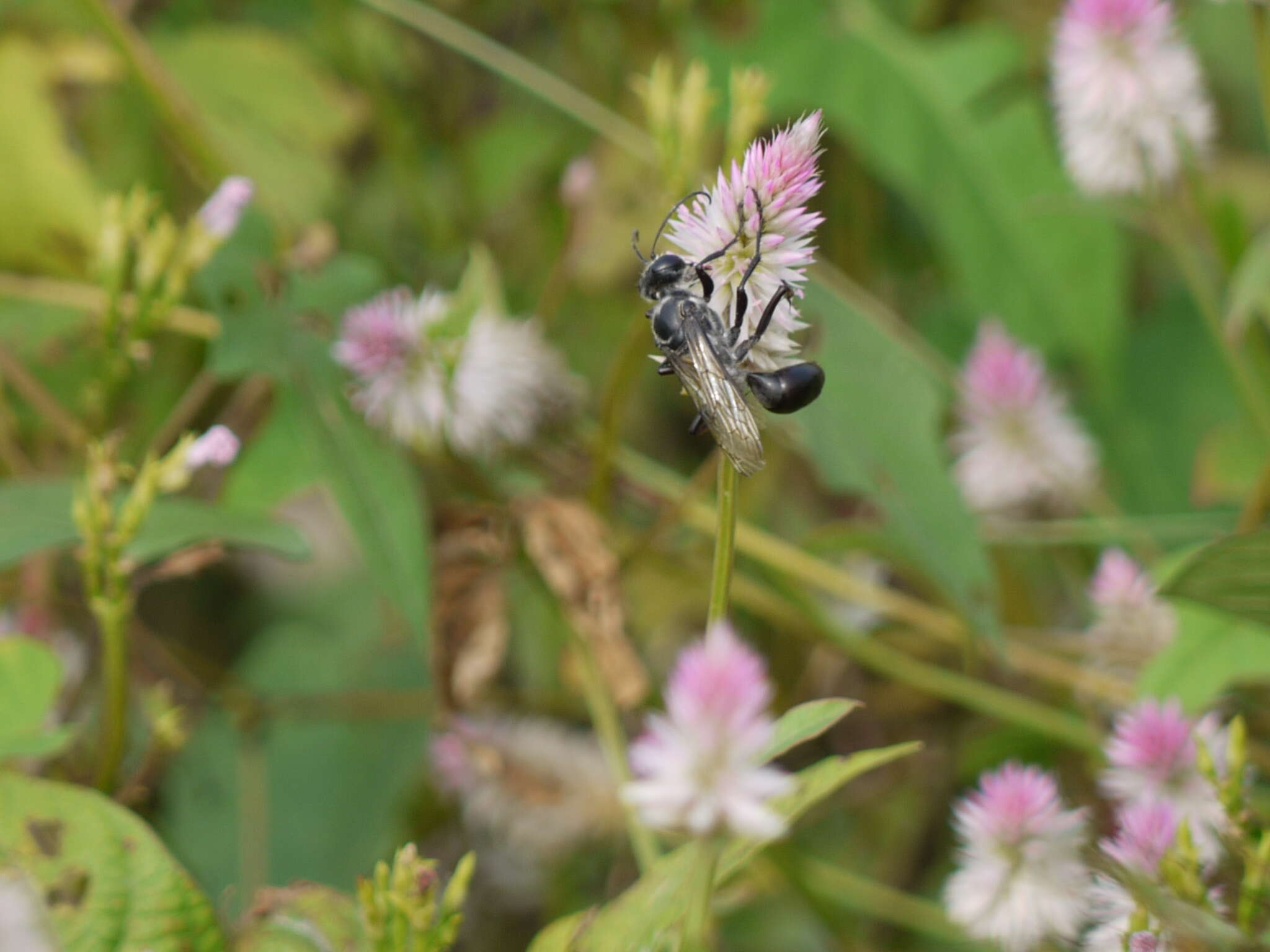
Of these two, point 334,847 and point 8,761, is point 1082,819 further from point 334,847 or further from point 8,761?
point 334,847

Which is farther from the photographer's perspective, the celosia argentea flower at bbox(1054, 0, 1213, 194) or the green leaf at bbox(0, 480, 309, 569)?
the celosia argentea flower at bbox(1054, 0, 1213, 194)

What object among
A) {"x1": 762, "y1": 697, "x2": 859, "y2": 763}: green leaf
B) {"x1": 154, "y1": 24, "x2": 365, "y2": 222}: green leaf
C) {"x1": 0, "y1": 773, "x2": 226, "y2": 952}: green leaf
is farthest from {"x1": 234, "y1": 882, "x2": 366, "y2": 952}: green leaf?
{"x1": 154, "y1": 24, "x2": 365, "y2": 222}: green leaf

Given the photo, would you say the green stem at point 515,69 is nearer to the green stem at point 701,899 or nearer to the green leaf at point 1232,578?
the green leaf at point 1232,578

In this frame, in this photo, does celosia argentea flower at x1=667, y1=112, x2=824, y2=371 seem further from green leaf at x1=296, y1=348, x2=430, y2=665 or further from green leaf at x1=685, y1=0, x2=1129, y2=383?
green leaf at x1=685, y1=0, x2=1129, y2=383

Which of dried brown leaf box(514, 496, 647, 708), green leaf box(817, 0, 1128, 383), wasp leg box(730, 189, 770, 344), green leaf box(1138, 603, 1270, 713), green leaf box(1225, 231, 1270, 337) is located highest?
green leaf box(817, 0, 1128, 383)

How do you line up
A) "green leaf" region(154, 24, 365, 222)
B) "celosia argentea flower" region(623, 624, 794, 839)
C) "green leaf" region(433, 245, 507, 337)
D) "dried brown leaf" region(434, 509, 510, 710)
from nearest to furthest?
1. "celosia argentea flower" region(623, 624, 794, 839)
2. "green leaf" region(433, 245, 507, 337)
3. "dried brown leaf" region(434, 509, 510, 710)
4. "green leaf" region(154, 24, 365, 222)

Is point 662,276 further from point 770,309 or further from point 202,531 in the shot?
point 202,531

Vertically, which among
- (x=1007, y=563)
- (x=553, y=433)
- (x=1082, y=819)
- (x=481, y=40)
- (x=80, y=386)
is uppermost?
(x=481, y=40)

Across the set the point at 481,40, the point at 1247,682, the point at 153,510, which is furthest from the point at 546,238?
the point at 1247,682
